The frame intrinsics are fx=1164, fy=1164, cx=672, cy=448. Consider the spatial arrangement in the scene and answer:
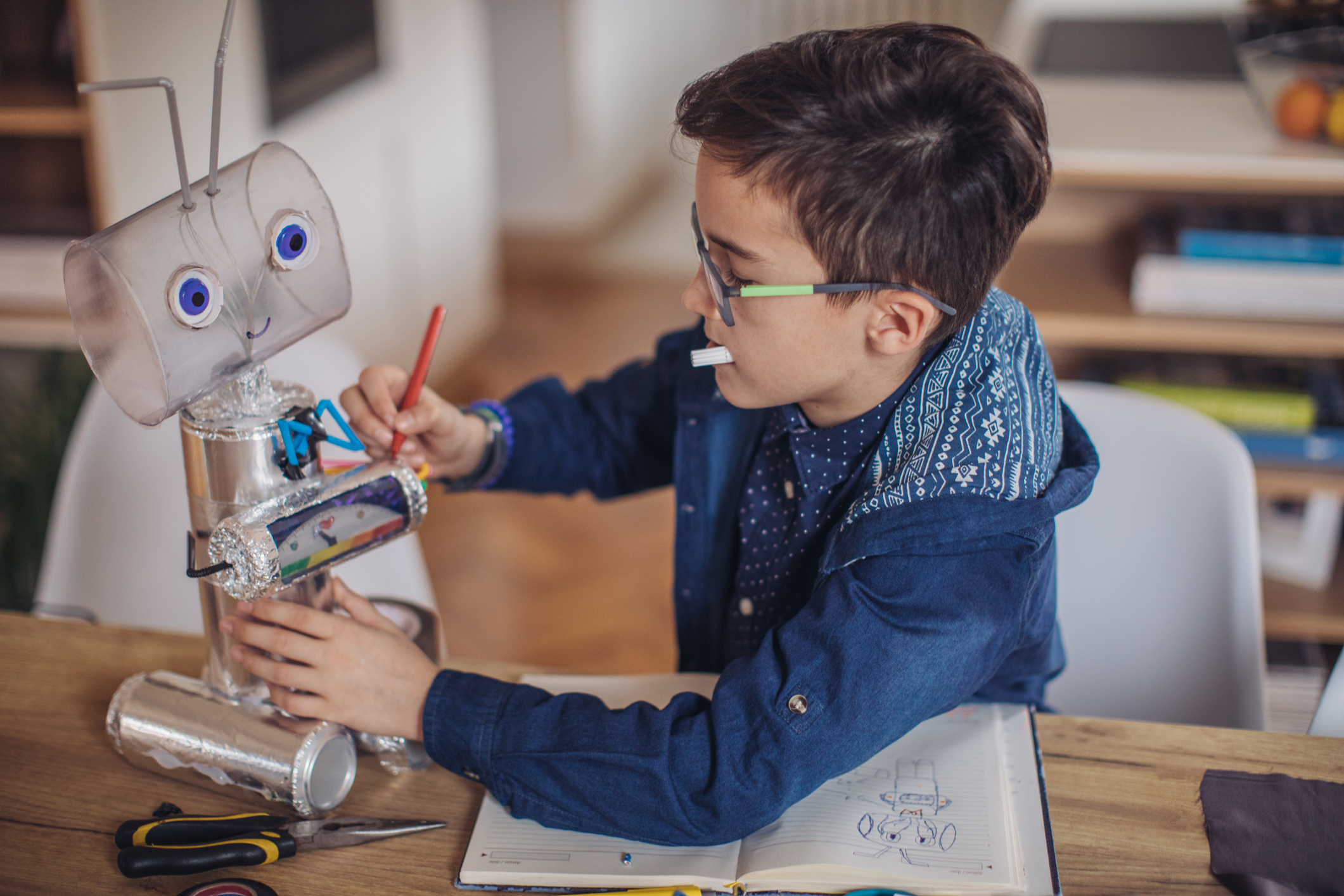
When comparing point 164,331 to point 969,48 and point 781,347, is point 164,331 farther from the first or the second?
point 969,48

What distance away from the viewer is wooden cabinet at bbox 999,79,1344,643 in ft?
5.43

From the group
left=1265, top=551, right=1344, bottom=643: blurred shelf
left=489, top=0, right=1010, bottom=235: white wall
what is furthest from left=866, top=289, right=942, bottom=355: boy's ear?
left=489, top=0, right=1010, bottom=235: white wall

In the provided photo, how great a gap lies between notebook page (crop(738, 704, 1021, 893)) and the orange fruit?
1257 millimetres

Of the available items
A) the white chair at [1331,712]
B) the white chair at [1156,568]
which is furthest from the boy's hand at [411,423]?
the white chair at [1331,712]

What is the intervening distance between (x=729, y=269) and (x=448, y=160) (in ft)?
8.68

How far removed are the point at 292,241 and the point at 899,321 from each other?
17.5 inches

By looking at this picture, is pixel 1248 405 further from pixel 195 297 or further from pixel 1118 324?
pixel 195 297

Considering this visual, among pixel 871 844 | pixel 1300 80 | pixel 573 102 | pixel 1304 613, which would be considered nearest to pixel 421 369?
→ pixel 871 844

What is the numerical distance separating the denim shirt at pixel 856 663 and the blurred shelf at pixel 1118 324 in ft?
3.07

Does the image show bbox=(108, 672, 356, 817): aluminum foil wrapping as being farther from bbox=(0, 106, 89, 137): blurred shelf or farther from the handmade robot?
bbox=(0, 106, 89, 137): blurred shelf

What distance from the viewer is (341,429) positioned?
0.92 m

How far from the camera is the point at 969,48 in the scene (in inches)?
33.0

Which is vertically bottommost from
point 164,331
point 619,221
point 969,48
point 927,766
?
point 619,221

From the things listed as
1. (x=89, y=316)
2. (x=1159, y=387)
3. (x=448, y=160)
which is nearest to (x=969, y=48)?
(x=89, y=316)
